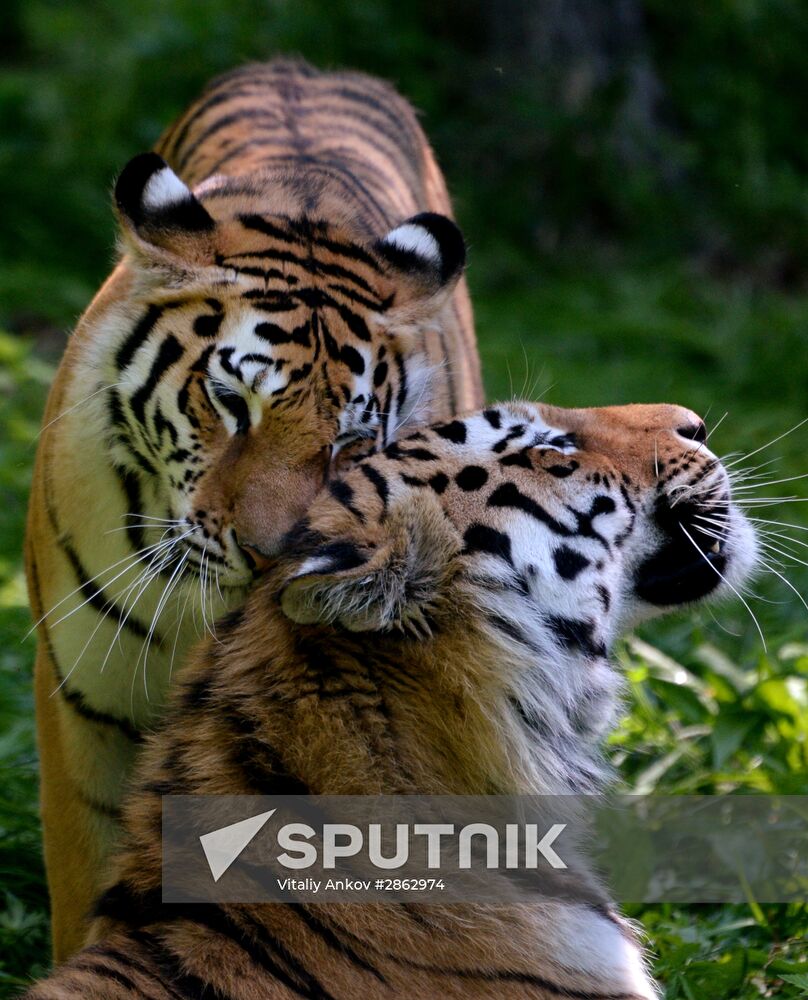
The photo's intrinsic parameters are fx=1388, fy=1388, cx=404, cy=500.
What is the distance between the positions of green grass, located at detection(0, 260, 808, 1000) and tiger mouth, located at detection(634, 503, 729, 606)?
0.98ft

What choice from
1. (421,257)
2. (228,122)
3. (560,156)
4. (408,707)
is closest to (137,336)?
(421,257)

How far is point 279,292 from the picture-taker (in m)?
2.87

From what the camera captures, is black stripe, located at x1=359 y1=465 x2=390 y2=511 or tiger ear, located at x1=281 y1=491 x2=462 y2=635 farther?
black stripe, located at x1=359 y1=465 x2=390 y2=511

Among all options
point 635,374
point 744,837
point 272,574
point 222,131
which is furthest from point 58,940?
point 635,374

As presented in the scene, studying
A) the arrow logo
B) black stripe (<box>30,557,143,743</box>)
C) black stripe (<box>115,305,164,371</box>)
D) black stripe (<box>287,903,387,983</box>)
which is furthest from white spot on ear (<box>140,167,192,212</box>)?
black stripe (<box>287,903,387,983</box>)

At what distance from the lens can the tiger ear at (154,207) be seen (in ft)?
9.39

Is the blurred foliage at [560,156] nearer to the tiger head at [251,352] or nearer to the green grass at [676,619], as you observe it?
the green grass at [676,619]

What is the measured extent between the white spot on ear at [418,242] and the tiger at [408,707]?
72 centimetres

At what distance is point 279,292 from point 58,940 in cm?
148

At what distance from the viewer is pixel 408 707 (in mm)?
2215

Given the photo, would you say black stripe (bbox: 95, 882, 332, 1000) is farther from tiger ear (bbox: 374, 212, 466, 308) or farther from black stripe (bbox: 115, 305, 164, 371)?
tiger ear (bbox: 374, 212, 466, 308)

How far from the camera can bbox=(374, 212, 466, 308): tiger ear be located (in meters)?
3.07

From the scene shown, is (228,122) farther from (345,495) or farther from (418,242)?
(345,495)

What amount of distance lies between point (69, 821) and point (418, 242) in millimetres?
1497
